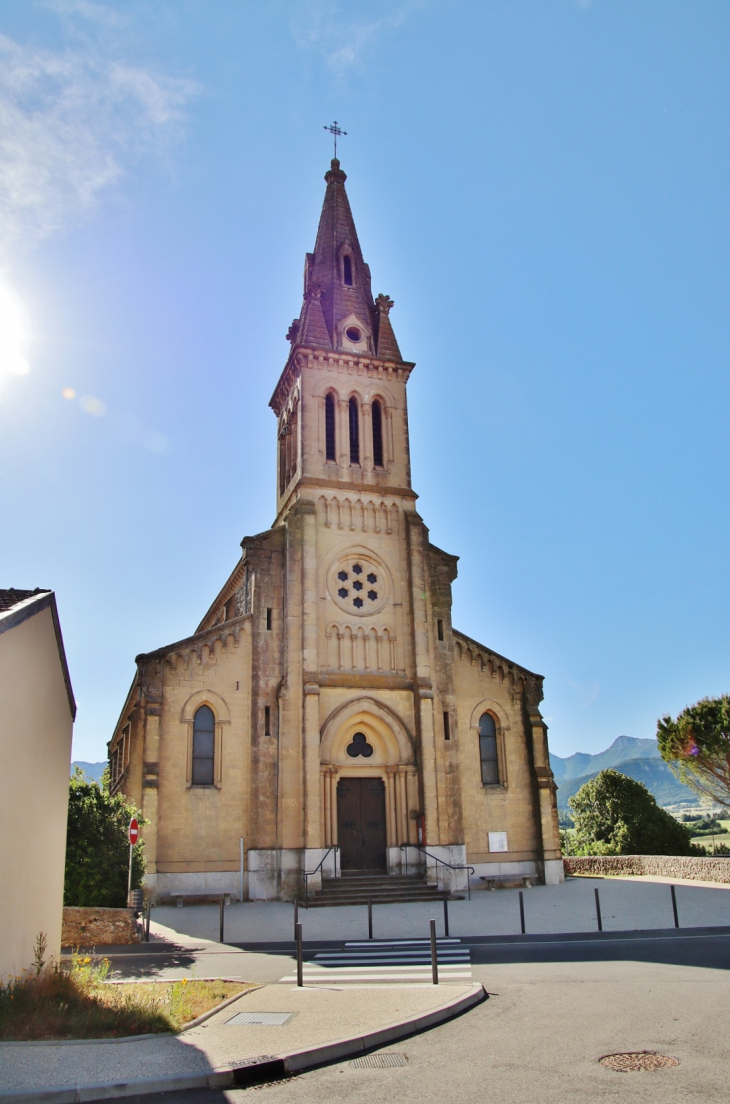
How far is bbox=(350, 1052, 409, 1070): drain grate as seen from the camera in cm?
780

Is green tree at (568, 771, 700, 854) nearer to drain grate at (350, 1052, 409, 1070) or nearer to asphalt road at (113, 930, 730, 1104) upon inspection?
asphalt road at (113, 930, 730, 1104)

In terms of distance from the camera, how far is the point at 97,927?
16.5 meters

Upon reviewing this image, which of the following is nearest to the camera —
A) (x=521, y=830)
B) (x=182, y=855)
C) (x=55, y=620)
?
(x=55, y=620)

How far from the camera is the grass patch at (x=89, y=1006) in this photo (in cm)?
849

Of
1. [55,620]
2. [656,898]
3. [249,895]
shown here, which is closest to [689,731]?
[656,898]

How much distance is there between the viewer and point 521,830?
97.1 feet

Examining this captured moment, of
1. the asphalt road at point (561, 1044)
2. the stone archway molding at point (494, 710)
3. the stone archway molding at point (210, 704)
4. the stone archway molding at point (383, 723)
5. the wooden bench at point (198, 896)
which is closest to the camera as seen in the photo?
the asphalt road at point (561, 1044)

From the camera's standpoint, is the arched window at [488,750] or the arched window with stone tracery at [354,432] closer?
the arched window at [488,750]

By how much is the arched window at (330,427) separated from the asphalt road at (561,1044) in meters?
20.9

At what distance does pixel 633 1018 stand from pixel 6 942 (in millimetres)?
7117

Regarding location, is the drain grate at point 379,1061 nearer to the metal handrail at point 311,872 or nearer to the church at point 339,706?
the metal handrail at point 311,872

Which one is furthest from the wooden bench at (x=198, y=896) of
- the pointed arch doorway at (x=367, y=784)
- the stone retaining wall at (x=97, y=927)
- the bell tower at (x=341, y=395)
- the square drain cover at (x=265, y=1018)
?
the square drain cover at (x=265, y=1018)

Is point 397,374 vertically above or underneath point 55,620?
above

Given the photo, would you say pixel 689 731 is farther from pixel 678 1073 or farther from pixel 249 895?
pixel 678 1073
